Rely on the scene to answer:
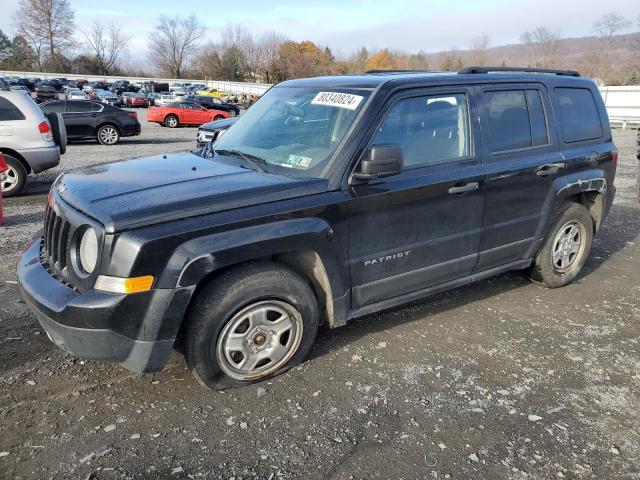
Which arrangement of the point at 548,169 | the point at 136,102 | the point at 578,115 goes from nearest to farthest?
the point at 548,169, the point at 578,115, the point at 136,102

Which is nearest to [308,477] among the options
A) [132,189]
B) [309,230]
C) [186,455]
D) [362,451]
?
[362,451]

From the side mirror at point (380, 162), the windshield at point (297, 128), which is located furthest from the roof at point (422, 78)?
the side mirror at point (380, 162)

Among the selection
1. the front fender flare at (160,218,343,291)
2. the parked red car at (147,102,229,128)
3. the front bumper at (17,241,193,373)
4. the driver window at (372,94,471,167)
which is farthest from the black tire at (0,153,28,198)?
the parked red car at (147,102,229,128)

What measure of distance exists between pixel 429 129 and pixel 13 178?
7.63 meters

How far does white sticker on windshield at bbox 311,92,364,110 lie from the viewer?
3.60 m

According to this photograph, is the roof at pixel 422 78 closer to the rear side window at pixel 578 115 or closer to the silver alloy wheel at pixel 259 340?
the rear side window at pixel 578 115

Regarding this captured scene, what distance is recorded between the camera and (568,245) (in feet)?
16.5

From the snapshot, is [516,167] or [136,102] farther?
[136,102]

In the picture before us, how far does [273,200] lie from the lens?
10.3ft

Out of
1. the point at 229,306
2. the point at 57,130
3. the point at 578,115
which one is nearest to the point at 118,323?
the point at 229,306

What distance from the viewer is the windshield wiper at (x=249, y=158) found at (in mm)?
3615

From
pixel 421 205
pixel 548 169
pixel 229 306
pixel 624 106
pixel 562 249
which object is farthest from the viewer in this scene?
pixel 624 106

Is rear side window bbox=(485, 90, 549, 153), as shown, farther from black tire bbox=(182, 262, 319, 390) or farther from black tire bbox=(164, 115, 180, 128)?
black tire bbox=(164, 115, 180, 128)

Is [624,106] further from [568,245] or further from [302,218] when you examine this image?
[302,218]
